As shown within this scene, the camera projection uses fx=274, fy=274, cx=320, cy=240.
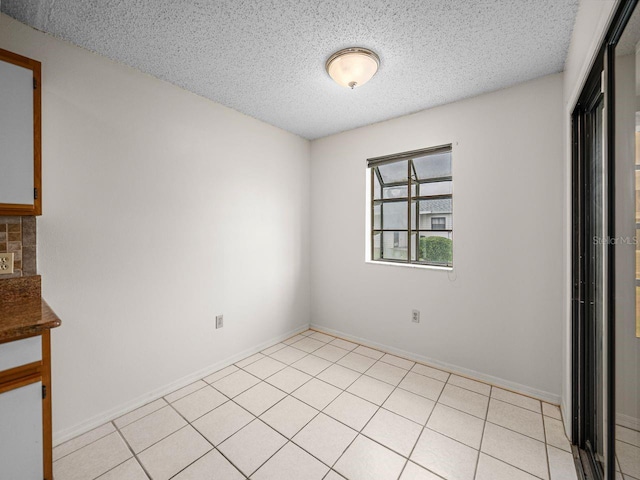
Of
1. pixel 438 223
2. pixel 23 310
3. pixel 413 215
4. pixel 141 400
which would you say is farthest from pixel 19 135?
pixel 438 223

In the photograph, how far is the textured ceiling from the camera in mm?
1539

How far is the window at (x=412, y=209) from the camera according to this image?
3111mm

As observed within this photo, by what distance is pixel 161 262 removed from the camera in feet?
7.50

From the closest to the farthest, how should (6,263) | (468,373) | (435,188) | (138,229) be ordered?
(6,263), (138,229), (468,373), (435,188)

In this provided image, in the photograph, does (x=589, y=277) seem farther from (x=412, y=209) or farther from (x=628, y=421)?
(x=412, y=209)

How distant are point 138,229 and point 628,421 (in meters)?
2.85

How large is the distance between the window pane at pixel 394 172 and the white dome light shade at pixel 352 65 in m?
1.35

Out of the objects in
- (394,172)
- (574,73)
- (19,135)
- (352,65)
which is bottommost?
(19,135)

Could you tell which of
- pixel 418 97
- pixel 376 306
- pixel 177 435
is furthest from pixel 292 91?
pixel 177 435

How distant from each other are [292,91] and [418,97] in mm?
1167

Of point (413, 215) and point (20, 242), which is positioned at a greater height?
point (413, 215)

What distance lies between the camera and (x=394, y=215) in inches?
133

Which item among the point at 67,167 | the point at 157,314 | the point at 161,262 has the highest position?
the point at 67,167

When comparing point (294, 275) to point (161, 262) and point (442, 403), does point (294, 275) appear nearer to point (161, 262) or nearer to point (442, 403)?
point (161, 262)
